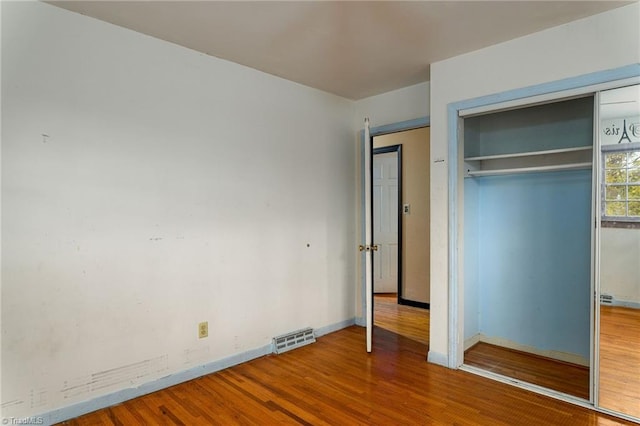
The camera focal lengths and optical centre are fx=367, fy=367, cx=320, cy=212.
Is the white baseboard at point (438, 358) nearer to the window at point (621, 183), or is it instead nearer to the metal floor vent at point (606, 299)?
the metal floor vent at point (606, 299)

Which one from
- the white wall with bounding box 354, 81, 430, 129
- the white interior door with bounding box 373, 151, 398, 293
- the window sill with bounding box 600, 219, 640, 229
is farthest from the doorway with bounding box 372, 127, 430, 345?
the window sill with bounding box 600, 219, 640, 229

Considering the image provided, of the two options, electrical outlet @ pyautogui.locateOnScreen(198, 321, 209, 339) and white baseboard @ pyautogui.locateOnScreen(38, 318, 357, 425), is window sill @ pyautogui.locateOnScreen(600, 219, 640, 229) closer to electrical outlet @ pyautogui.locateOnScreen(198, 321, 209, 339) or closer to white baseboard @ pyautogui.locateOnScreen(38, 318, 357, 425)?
white baseboard @ pyautogui.locateOnScreen(38, 318, 357, 425)

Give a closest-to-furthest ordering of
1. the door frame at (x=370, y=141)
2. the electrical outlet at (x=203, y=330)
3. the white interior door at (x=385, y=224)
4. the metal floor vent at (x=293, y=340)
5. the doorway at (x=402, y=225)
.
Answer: the electrical outlet at (x=203, y=330) → the metal floor vent at (x=293, y=340) → the door frame at (x=370, y=141) → the doorway at (x=402, y=225) → the white interior door at (x=385, y=224)

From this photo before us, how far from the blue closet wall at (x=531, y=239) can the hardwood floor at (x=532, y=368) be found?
0.43 ft

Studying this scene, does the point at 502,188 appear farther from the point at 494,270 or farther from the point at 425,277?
the point at 425,277

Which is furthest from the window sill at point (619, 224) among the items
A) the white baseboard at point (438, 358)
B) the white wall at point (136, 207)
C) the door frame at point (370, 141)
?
the white wall at point (136, 207)

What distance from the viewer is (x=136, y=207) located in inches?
102

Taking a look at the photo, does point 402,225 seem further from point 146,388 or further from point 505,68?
point 146,388

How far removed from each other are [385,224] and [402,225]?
19.0 inches

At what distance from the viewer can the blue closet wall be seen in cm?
305

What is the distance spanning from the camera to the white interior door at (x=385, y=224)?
564 cm

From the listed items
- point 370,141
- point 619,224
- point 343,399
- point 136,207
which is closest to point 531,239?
point 619,224

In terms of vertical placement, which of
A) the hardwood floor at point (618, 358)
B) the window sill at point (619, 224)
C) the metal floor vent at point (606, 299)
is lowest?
the hardwood floor at point (618, 358)

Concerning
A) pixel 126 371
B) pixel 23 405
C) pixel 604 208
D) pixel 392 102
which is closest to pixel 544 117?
pixel 604 208
